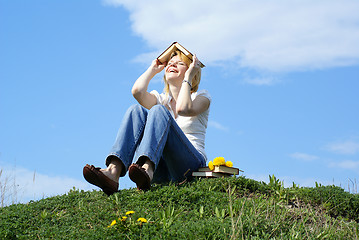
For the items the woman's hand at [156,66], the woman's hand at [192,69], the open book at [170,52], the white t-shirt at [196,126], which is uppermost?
the open book at [170,52]

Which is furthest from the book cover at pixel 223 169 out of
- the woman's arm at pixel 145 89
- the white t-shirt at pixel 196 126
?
the woman's arm at pixel 145 89

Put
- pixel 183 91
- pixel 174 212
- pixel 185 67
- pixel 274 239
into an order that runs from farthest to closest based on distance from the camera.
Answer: pixel 185 67
pixel 183 91
pixel 174 212
pixel 274 239

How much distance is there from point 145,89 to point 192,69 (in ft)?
2.49

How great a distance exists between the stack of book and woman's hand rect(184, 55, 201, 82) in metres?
1.31

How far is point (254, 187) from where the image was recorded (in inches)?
248

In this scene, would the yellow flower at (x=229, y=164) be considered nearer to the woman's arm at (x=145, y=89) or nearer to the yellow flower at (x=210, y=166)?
the yellow flower at (x=210, y=166)

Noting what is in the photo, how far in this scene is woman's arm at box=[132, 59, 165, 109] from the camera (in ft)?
21.8

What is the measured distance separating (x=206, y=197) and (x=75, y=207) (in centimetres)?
175

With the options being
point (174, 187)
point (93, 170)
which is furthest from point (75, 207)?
point (174, 187)

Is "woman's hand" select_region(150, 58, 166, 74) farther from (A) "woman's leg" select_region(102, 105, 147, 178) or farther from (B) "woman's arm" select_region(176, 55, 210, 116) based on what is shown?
(A) "woman's leg" select_region(102, 105, 147, 178)

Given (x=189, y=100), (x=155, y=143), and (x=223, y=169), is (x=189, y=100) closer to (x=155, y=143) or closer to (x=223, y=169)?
(x=155, y=143)

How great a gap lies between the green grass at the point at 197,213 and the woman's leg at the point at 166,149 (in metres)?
0.26

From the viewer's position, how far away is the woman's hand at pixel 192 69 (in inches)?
255

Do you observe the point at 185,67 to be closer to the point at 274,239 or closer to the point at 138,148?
the point at 138,148
